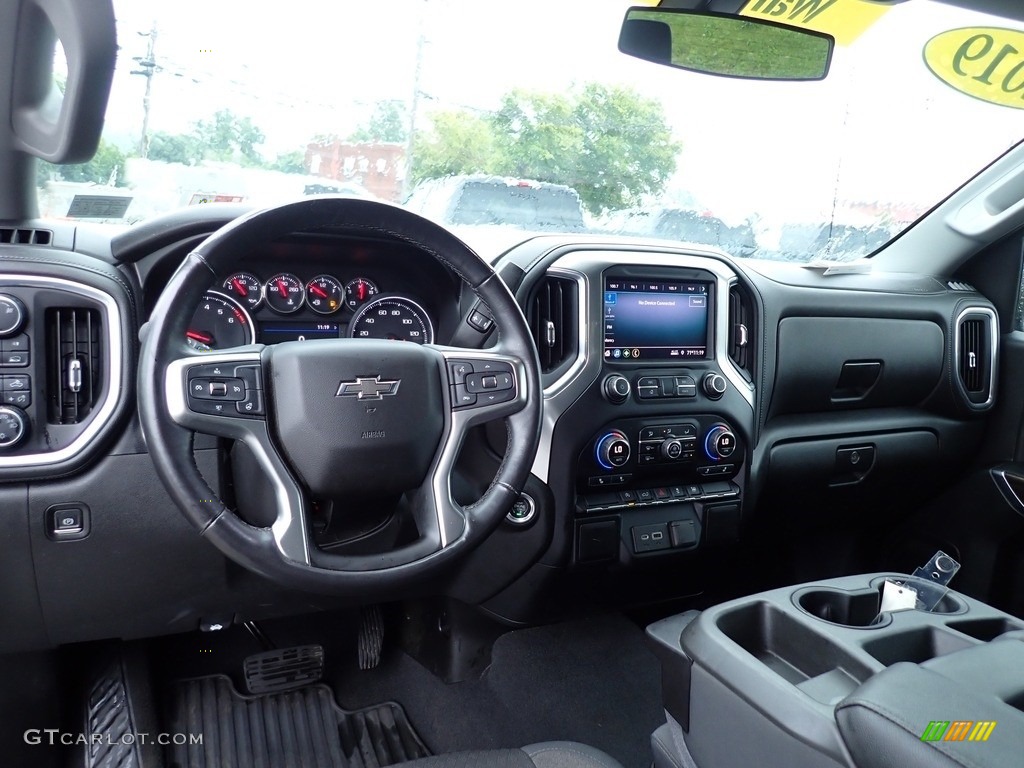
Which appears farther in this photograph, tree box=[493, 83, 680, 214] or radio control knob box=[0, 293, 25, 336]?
tree box=[493, 83, 680, 214]

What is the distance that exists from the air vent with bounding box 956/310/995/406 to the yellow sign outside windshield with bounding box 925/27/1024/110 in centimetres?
71

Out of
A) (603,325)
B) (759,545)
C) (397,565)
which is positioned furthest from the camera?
(759,545)

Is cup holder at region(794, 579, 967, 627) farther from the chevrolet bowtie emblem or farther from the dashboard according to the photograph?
the chevrolet bowtie emblem

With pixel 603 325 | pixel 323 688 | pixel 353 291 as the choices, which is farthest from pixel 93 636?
pixel 603 325

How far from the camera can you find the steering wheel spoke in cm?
129

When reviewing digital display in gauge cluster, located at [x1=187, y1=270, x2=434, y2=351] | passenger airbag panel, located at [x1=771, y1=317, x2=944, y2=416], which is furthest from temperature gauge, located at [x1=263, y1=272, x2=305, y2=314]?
passenger airbag panel, located at [x1=771, y1=317, x2=944, y2=416]

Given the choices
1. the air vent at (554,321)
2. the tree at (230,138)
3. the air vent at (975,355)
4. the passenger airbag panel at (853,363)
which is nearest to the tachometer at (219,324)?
the tree at (230,138)

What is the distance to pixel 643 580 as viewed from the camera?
2.25m

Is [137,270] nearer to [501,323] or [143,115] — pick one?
[143,115]

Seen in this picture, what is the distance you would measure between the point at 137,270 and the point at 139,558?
23.0 inches

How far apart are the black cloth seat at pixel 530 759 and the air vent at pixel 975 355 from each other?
72.0 inches

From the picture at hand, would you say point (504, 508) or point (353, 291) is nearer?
point (504, 508)

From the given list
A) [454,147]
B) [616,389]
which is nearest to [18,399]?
[454,147]

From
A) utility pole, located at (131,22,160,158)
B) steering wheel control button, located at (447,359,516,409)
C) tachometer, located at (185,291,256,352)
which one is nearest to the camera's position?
steering wheel control button, located at (447,359,516,409)
